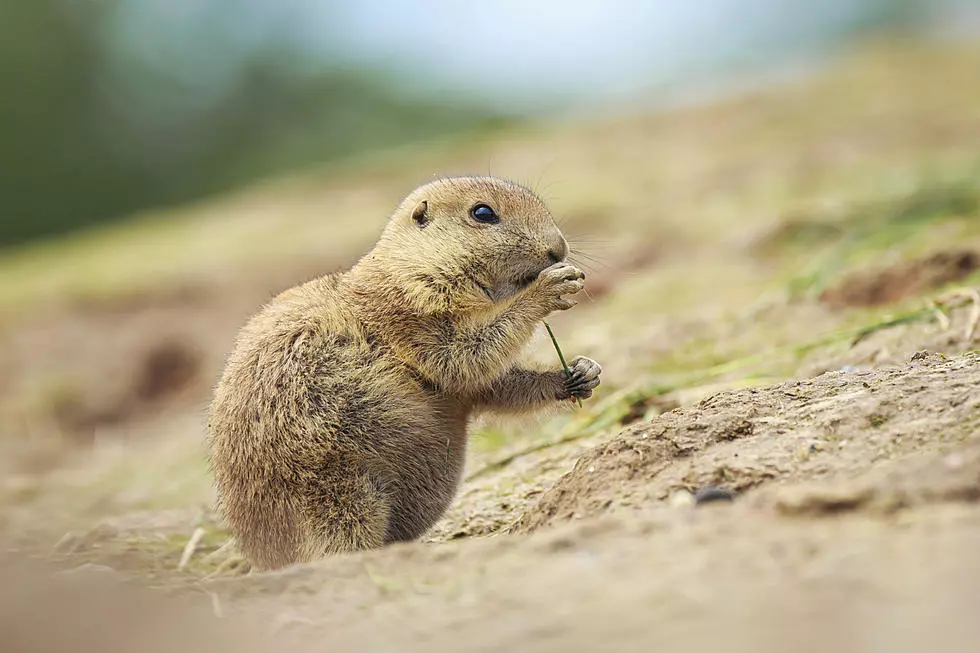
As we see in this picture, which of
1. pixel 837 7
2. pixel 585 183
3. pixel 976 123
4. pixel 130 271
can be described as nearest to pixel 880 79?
pixel 976 123

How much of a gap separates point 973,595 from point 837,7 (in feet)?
81.3

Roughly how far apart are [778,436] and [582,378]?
106 cm

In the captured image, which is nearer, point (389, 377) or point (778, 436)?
point (778, 436)

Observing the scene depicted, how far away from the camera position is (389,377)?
11.5ft

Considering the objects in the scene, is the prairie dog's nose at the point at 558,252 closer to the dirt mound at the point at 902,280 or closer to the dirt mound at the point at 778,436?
the dirt mound at the point at 778,436

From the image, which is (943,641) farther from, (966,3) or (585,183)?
(966,3)

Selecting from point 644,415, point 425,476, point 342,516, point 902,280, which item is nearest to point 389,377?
point 425,476

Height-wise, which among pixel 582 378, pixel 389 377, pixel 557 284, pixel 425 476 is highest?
pixel 557 284

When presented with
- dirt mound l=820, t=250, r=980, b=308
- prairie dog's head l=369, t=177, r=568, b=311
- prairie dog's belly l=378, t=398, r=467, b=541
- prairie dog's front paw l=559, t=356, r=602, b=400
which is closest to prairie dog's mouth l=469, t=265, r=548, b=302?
prairie dog's head l=369, t=177, r=568, b=311

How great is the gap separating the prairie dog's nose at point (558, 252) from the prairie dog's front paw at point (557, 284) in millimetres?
211

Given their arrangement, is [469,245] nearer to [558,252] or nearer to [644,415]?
[558,252]

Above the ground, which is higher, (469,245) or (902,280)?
(469,245)

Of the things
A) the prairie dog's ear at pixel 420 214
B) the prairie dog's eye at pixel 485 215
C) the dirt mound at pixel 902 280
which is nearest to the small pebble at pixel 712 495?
the prairie dog's eye at pixel 485 215

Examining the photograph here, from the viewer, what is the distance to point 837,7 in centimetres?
2431
